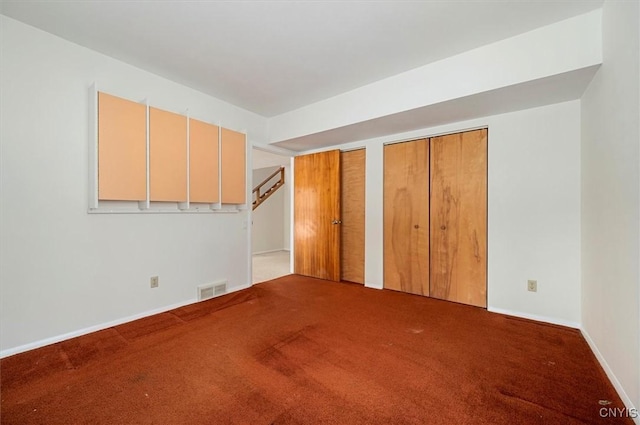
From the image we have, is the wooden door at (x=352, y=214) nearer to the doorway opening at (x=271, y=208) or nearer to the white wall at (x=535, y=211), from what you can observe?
the white wall at (x=535, y=211)

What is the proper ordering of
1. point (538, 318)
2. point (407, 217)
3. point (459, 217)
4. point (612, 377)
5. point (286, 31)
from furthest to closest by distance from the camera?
point (407, 217) → point (459, 217) → point (538, 318) → point (286, 31) → point (612, 377)

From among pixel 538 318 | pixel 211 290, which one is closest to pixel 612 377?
pixel 538 318

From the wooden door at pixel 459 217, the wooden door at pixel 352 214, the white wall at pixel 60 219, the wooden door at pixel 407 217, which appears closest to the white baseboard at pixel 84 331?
the white wall at pixel 60 219

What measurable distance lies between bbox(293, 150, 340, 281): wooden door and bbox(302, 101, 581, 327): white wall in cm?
197

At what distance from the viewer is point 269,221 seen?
23.9ft

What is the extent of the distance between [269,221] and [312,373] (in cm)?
572

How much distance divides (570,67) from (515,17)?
1.81ft

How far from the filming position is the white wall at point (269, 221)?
6.91m

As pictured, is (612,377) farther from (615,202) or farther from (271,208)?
(271,208)

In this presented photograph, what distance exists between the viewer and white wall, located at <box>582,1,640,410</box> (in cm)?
141

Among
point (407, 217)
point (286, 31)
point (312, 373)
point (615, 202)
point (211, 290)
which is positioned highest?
point (286, 31)

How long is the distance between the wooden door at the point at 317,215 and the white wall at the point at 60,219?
2.10m

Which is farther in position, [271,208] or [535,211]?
[271,208]

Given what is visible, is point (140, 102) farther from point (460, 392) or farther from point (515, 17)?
point (460, 392)
